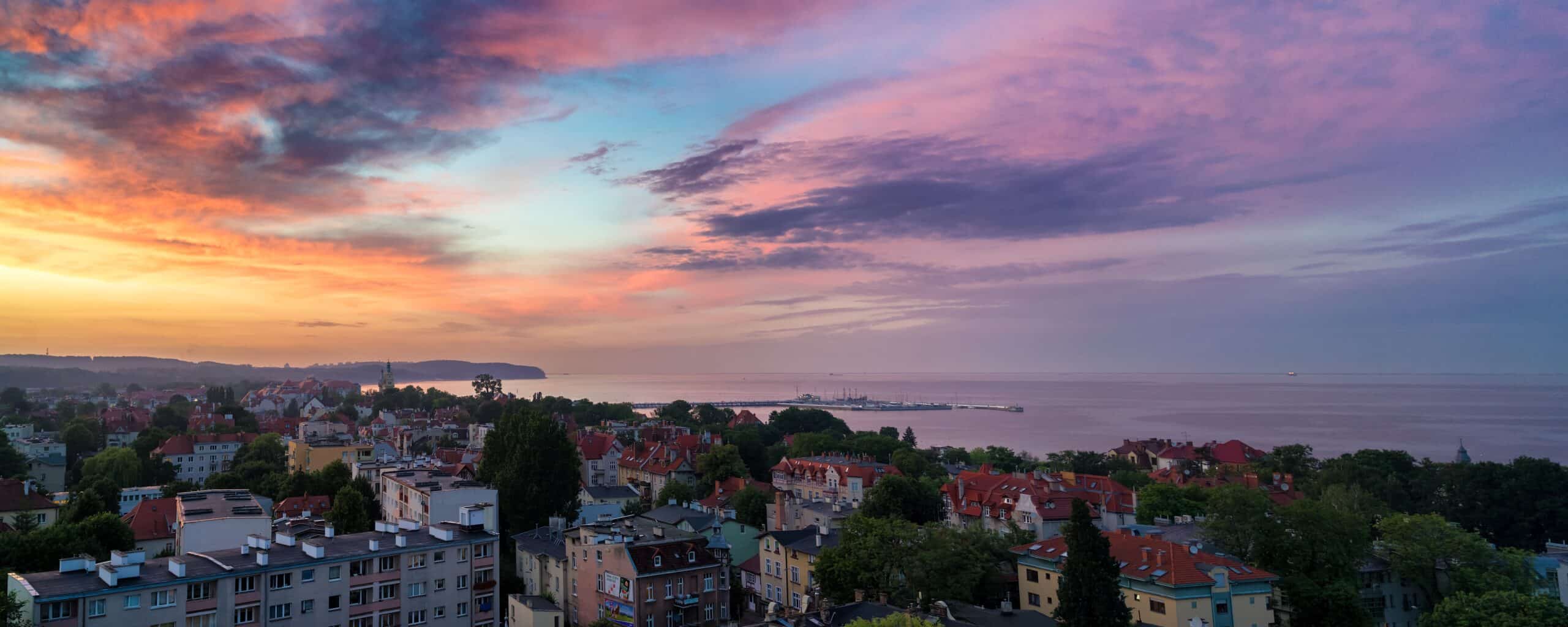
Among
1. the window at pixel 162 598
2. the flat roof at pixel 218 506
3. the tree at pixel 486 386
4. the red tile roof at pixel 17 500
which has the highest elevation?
the tree at pixel 486 386

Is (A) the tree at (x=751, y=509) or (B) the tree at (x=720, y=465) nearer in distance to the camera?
(A) the tree at (x=751, y=509)

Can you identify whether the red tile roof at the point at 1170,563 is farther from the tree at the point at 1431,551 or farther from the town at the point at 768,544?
the tree at the point at 1431,551

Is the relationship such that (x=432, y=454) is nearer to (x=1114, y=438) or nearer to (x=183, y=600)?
(x=183, y=600)

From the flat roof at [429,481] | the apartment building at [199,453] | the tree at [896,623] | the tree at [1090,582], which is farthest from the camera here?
the apartment building at [199,453]

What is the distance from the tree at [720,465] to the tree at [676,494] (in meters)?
6.08

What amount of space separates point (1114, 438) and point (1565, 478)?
88978 millimetres

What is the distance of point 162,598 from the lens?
950 inches

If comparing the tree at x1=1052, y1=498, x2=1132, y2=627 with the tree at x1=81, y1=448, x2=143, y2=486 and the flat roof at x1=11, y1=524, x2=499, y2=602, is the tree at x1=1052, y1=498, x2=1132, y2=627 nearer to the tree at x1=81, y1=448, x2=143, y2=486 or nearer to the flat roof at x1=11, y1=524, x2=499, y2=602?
the flat roof at x1=11, y1=524, x2=499, y2=602

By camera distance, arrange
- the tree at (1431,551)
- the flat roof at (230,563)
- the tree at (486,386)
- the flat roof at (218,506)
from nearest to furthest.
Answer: the flat roof at (230,563)
the tree at (1431,551)
the flat roof at (218,506)
the tree at (486,386)

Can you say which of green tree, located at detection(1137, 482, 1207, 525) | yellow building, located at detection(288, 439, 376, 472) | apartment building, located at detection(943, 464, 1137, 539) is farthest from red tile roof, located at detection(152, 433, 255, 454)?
green tree, located at detection(1137, 482, 1207, 525)

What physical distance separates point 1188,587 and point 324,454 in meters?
68.4

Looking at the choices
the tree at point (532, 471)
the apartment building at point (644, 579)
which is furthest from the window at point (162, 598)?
the tree at point (532, 471)

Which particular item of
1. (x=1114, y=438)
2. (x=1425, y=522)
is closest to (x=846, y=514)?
(x=1425, y=522)

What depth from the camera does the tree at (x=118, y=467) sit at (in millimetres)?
68250
